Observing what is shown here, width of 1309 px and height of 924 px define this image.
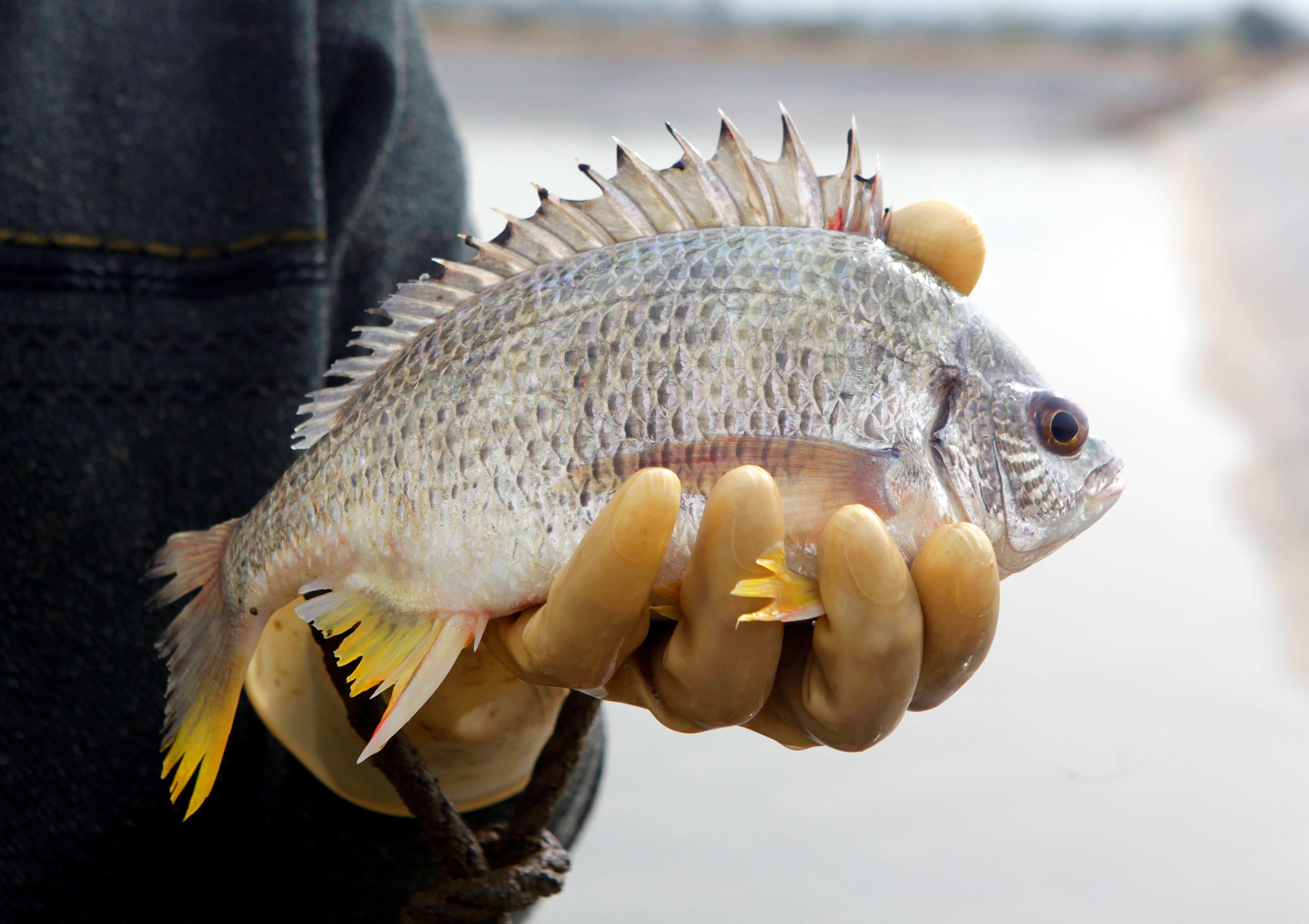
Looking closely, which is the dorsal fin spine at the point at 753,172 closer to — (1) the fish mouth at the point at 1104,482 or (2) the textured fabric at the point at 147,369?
(1) the fish mouth at the point at 1104,482

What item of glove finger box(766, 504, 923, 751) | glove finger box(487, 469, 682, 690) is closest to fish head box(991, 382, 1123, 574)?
glove finger box(766, 504, 923, 751)

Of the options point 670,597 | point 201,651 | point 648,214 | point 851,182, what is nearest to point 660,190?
point 648,214

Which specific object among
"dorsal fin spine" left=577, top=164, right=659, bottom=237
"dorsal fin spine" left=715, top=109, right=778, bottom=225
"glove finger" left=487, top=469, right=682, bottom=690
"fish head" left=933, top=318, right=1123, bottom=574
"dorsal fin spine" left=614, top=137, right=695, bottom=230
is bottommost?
"glove finger" left=487, top=469, right=682, bottom=690

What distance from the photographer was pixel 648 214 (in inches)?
27.9

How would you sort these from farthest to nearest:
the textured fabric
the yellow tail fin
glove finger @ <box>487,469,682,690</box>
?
the textured fabric → the yellow tail fin → glove finger @ <box>487,469,682,690</box>

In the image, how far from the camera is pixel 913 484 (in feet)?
2.10

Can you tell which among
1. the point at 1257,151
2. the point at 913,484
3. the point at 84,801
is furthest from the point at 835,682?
the point at 1257,151

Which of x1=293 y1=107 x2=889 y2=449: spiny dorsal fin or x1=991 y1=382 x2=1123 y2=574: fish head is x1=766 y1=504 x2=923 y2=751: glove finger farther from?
x1=293 y1=107 x2=889 y2=449: spiny dorsal fin

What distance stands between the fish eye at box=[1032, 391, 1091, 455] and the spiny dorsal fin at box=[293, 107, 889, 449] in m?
0.15

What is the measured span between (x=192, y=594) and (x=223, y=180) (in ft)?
1.17

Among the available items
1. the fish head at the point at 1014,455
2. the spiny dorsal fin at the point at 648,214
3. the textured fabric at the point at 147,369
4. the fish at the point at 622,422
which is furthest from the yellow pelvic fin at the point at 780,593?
the textured fabric at the point at 147,369

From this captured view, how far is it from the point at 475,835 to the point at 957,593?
0.44 meters

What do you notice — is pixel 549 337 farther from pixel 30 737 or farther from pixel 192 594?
pixel 30 737

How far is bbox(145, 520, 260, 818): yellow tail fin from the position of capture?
69cm
